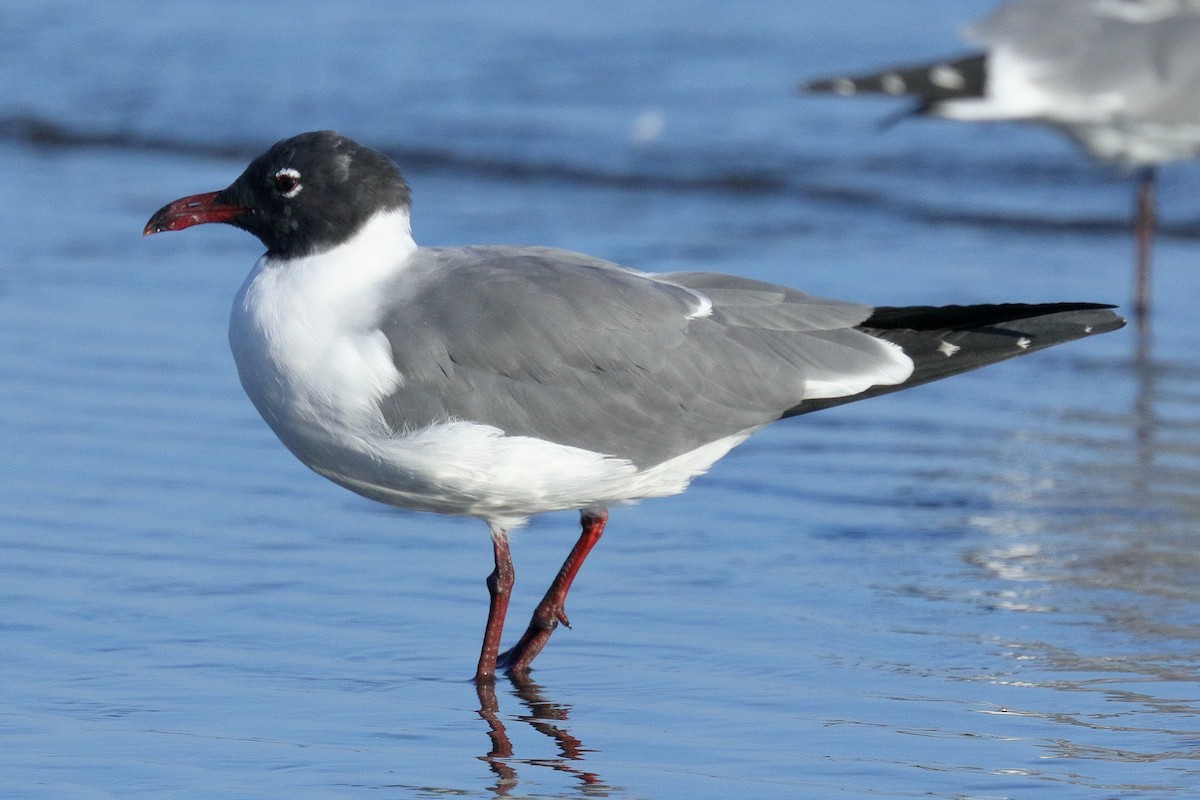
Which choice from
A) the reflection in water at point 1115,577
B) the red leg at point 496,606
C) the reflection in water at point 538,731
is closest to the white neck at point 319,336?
the red leg at point 496,606

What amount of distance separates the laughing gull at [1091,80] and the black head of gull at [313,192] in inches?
222

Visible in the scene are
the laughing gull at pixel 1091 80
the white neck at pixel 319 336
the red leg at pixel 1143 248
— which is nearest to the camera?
the white neck at pixel 319 336

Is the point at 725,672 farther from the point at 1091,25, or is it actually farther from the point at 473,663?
the point at 1091,25

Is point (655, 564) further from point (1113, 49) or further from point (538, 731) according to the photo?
point (1113, 49)

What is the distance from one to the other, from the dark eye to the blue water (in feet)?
3.51

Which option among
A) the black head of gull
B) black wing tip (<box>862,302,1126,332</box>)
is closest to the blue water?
black wing tip (<box>862,302,1126,332</box>)

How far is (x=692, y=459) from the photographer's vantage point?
4734 mm

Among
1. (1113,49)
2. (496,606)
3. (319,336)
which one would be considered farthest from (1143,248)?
(319,336)

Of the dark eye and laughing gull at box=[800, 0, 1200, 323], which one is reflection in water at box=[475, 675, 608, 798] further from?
laughing gull at box=[800, 0, 1200, 323]

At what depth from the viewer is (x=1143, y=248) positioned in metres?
8.95

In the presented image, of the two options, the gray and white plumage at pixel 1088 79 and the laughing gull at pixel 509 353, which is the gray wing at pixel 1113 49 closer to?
the gray and white plumage at pixel 1088 79

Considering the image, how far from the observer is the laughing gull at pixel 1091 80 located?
9.74 metres

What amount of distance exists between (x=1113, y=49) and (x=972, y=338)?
5.63 m

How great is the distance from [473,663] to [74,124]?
30.2ft
